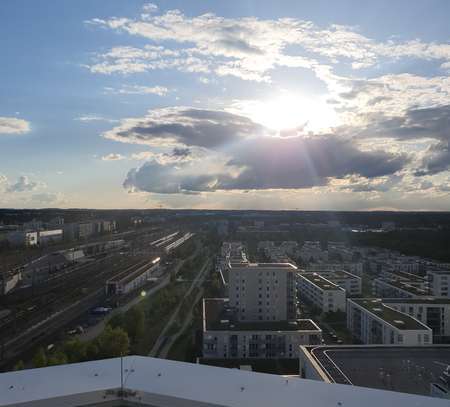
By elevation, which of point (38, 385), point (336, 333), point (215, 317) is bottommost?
point (336, 333)

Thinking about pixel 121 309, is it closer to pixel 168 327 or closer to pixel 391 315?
pixel 168 327

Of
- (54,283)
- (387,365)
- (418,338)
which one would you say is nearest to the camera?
(387,365)

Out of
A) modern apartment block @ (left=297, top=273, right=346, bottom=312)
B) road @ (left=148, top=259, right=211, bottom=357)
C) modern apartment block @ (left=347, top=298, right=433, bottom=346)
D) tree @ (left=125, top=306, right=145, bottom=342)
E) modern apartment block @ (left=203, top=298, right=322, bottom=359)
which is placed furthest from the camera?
modern apartment block @ (left=297, top=273, right=346, bottom=312)

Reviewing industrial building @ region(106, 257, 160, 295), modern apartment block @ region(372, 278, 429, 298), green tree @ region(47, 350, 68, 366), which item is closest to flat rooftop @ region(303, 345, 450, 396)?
green tree @ region(47, 350, 68, 366)

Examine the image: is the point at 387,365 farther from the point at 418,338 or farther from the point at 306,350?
the point at 418,338

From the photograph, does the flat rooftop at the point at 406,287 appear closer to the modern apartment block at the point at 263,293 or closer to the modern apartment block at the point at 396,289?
the modern apartment block at the point at 396,289

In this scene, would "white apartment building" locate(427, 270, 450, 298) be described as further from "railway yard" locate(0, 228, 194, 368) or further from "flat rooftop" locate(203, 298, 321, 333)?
"railway yard" locate(0, 228, 194, 368)

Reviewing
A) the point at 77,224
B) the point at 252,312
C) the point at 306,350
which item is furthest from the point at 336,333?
the point at 77,224
